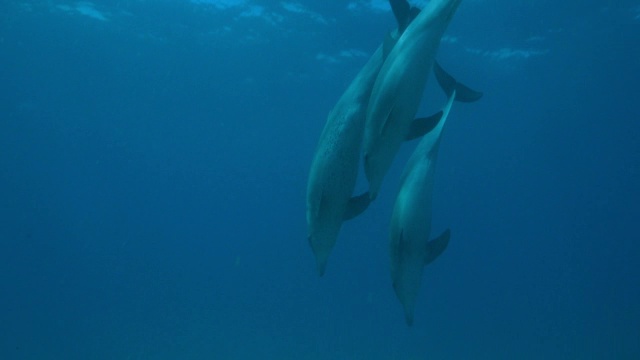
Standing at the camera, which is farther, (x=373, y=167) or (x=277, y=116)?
(x=277, y=116)

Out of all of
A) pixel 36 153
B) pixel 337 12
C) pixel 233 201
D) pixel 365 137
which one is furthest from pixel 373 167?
pixel 233 201

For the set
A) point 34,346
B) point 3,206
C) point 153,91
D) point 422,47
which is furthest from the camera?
point 3,206

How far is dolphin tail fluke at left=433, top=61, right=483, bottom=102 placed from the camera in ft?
12.0

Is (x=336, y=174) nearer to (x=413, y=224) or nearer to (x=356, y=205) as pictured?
(x=356, y=205)

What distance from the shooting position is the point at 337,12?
2502 cm

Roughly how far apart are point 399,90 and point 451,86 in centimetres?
138

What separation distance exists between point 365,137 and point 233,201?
281ft

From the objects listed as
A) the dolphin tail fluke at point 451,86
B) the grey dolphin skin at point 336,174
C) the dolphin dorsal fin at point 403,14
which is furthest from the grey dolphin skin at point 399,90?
the dolphin tail fluke at point 451,86

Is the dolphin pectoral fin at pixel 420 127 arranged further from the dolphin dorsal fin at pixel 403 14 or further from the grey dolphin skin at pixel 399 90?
the dolphin dorsal fin at pixel 403 14

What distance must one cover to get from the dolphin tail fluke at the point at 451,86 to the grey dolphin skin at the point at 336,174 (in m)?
0.99

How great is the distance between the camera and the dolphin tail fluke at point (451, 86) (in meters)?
3.64

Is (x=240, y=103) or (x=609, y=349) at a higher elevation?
(x=240, y=103)

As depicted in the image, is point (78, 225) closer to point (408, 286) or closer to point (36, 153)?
point (36, 153)

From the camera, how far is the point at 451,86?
3.68 m
